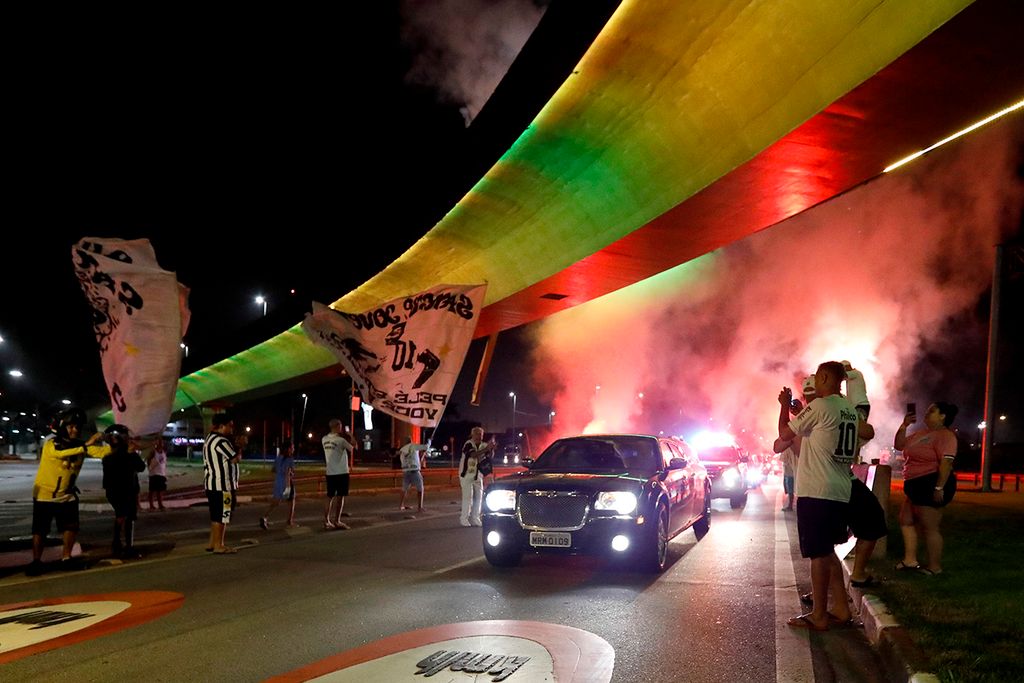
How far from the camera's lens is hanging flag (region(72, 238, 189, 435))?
27.9 ft

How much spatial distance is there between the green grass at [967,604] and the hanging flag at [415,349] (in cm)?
495

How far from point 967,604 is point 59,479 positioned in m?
9.24

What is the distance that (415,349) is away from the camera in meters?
9.63

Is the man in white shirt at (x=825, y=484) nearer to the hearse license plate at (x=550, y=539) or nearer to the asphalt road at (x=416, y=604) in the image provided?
the asphalt road at (x=416, y=604)

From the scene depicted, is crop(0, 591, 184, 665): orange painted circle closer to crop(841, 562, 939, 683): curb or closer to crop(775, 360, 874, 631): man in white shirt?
crop(775, 360, 874, 631): man in white shirt

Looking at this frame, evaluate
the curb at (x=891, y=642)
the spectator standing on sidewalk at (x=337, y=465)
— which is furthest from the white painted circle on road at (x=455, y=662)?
the spectator standing on sidewalk at (x=337, y=465)

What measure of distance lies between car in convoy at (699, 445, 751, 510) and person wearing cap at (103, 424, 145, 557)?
11.6 m

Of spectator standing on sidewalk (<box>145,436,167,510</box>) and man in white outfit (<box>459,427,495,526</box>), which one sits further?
spectator standing on sidewalk (<box>145,436,167,510</box>)

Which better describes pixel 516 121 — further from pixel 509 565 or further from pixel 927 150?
pixel 509 565

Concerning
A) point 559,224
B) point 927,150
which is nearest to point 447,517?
point 559,224

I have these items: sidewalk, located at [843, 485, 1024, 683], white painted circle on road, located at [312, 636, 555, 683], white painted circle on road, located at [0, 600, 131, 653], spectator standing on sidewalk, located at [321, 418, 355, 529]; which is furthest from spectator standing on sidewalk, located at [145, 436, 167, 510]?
sidewalk, located at [843, 485, 1024, 683]

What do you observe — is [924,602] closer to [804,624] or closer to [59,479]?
[804,624]

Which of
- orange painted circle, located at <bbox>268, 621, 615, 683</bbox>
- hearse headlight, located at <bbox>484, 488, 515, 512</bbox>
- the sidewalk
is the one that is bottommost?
orange painted circle, located at <bbox>268, 621, 615, 683</bbox>

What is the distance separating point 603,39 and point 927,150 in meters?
4.46
